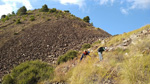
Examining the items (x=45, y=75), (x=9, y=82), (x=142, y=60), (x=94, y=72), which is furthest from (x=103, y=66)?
(x=9, y=82)

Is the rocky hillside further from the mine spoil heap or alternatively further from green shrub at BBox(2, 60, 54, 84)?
green shrub at BBox(2, 60, 54, 84)

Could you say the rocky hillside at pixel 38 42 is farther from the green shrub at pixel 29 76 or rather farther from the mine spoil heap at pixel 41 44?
the green shrub at pixel 29 76

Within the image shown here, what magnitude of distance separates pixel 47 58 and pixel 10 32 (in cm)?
935

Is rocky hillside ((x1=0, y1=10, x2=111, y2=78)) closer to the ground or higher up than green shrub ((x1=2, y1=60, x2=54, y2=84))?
higher up

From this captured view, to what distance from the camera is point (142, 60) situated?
150 inches

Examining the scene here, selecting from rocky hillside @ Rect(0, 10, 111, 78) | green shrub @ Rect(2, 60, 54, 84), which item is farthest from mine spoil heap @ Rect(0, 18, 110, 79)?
green shrub @ Rect(2, 60, 54, 84)

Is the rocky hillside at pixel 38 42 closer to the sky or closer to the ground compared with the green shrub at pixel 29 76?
closer to the sky

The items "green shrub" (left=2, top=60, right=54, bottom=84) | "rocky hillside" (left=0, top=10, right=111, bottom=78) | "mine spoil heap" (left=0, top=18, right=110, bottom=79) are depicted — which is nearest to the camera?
"green shrub" (left=2, top=60, right=54, bottom=84)

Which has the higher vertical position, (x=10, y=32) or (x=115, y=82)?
(x=10, y=32)

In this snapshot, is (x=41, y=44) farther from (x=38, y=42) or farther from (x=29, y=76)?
(x=29, y=76)

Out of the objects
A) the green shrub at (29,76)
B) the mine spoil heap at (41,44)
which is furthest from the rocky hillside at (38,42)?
the green shrub at (29,76)

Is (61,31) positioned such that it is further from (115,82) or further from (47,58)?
(115,82)

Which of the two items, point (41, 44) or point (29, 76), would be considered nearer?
point (29, 76)

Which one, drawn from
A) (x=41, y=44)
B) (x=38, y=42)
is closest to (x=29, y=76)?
(x=41, y=44)
